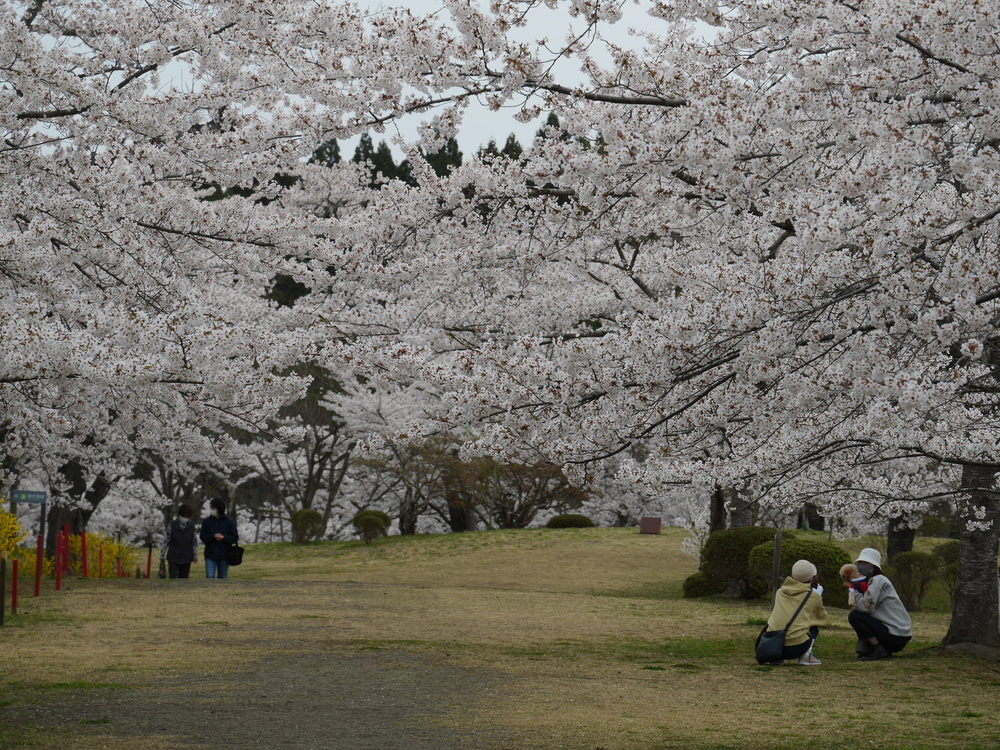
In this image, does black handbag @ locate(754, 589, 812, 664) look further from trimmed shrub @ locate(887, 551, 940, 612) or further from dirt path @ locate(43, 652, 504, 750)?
trimmed shrub @ locate(887, 551, 940, 612)

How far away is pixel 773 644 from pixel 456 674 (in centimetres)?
300

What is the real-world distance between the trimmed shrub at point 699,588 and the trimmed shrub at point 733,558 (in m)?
0.02

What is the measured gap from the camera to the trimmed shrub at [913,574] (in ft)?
58.9

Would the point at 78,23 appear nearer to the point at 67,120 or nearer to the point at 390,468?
the point at 67,120

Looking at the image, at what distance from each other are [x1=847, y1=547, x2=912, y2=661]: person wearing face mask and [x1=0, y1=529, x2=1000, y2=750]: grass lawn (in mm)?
232

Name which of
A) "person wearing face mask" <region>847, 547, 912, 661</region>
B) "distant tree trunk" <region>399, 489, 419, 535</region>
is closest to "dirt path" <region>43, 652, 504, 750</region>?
"person wearing face mask" <region>847, 547, 912, 661</region>

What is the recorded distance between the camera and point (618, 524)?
1531 inches

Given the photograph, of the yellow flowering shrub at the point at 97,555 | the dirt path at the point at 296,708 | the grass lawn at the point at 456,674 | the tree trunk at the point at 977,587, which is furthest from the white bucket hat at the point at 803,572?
the yellow flowering shrub at the point at 97,555

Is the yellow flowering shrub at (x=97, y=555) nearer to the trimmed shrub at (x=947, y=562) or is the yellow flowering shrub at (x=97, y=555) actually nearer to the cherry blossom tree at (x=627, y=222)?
the cherry blossom tree at (x=627, y=222)

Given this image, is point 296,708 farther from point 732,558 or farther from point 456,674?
point 732,558

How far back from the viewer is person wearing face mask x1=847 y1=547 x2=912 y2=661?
388 inches

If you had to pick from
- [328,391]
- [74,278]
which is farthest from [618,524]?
[74,278]

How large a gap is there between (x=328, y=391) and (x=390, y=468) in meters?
4.35

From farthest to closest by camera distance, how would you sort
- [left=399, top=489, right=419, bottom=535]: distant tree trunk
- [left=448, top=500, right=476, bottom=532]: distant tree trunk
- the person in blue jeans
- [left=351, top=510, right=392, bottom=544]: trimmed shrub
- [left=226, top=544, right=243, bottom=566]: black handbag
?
[left=448, top=500, right=476, bottom=532]: distant tree trunk < [left=399, top=489, right=419, bottom=535]: distant tree trunk < [left=351, top=510, right=392, bottom=544]: trimmed shrub < [left=226, top=544, right=243, bottom=566]: black handbag < the person in blue jeans
